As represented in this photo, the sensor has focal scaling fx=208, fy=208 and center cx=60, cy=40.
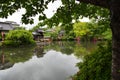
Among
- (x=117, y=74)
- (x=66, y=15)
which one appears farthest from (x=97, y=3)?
(x=66, y=15)

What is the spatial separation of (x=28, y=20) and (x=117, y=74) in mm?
2003

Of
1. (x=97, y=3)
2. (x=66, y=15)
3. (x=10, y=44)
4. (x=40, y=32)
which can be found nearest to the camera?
(x=97, y=3)

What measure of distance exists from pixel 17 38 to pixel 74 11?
3122 cm

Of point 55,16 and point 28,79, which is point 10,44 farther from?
point 55,16

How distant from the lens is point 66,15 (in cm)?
455

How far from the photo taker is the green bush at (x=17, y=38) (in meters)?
33.7

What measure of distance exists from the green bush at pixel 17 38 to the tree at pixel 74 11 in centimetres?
2924

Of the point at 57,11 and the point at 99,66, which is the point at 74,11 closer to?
the point at 57,11

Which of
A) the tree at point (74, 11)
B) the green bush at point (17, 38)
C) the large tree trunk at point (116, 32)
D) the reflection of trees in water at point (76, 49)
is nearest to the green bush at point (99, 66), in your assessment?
the tree at point (74, 11)

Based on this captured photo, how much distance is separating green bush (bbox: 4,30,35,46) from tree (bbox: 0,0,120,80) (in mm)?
29242

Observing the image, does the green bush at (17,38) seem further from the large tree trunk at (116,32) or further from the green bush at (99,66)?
the large tree trunk at (116,32)

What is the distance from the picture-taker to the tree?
9.61ft

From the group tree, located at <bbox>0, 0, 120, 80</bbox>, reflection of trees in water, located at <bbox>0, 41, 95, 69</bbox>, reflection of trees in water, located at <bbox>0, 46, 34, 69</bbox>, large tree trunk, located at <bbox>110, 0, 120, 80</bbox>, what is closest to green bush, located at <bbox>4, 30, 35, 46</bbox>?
reflection of trees in water, located at <bbox>0, 41, 95, 69</bbox>

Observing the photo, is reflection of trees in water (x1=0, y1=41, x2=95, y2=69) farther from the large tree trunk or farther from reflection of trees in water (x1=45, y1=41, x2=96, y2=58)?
the large tree trunk
